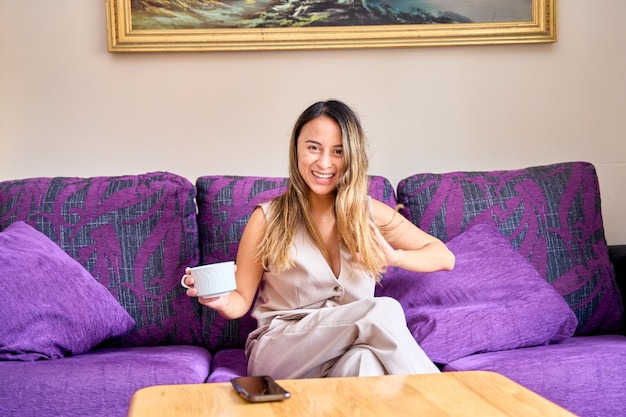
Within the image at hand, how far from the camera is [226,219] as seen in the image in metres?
2.42

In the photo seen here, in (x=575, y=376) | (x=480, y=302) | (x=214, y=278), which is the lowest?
(x=575, y=376)

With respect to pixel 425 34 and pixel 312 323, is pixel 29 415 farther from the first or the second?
pixel 425 34

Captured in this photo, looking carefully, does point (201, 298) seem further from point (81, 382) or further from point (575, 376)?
point (575, 376)

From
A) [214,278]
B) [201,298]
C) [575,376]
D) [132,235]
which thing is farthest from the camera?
[132,235]

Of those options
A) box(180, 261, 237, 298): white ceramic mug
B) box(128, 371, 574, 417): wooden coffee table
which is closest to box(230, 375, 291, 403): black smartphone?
box(128, 371, 574, 417): wooden coffee table

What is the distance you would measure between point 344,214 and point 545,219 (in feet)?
2.49

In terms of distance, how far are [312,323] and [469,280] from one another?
62 cm

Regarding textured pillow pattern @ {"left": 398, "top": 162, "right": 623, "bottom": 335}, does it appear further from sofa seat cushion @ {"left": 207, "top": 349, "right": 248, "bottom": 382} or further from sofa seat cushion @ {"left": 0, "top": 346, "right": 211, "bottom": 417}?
sofa seat cushion @ {"left": 0, "top": 346, "right": 211, "bottom": 417}

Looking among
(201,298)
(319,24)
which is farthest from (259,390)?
(319,24)

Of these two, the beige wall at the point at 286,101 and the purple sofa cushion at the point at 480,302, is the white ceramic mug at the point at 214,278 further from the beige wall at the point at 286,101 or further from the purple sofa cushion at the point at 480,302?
the beige wall at the point at 286,101

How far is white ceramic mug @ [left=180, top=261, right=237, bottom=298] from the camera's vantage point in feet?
5.24

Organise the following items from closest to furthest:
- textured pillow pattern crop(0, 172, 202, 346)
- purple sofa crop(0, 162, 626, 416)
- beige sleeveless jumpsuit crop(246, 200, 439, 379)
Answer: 1. beige sleeveless jumpsuit crop(246, 200, 439, 379)
2. purple sofa crop(0, 162, 626, 416)
3. textured pillow pattern crop(0, 172, 202, 346)

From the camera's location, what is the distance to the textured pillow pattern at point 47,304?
2.05m

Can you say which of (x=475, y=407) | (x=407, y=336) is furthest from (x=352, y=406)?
(x=407, y=336)
